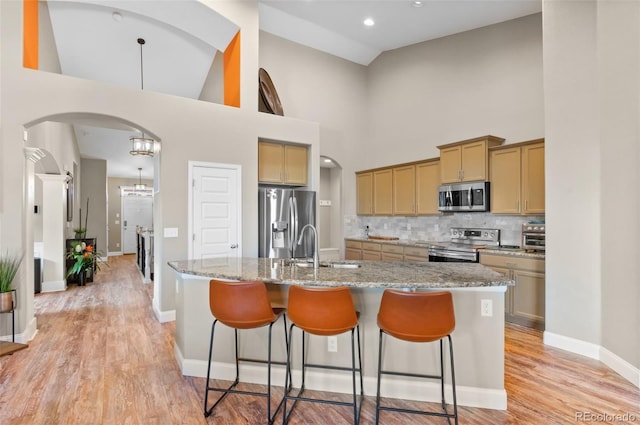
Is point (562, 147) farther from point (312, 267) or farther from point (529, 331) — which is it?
point (312, 267)

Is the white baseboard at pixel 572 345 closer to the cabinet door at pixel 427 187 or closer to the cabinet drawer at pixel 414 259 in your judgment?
the cabinet drawer at pixel 414 259

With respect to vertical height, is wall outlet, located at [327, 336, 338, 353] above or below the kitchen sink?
below

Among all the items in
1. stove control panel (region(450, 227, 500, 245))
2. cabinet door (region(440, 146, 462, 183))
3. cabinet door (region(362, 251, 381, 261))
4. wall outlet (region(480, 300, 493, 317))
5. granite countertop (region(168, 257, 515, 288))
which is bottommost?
cabinet door (region(362, 251, 381, 261))

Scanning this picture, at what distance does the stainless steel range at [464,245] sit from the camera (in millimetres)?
4410

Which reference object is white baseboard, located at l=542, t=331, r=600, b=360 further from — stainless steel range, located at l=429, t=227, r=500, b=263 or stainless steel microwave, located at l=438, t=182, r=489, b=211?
stainless steel microwave, located at l=438, t=182, r=489, b=211

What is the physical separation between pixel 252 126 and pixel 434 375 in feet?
Result: 12.4

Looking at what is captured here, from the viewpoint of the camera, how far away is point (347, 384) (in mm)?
2443

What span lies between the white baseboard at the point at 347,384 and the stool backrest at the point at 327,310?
2.27 ft

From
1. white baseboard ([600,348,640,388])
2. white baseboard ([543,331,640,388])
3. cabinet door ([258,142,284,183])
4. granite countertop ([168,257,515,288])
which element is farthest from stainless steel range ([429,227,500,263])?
cabinet door ([258,142,284,183])

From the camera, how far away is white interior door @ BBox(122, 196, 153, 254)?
12203 mm

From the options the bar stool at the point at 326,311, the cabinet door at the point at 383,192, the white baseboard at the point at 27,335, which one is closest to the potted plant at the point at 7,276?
the white baseboard at the point at 27,335

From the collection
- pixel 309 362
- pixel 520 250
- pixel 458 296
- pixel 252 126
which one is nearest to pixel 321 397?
pixel 309 362

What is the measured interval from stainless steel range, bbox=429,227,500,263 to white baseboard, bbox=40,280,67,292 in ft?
21.0

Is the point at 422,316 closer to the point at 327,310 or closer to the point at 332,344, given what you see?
the point at 327,310
